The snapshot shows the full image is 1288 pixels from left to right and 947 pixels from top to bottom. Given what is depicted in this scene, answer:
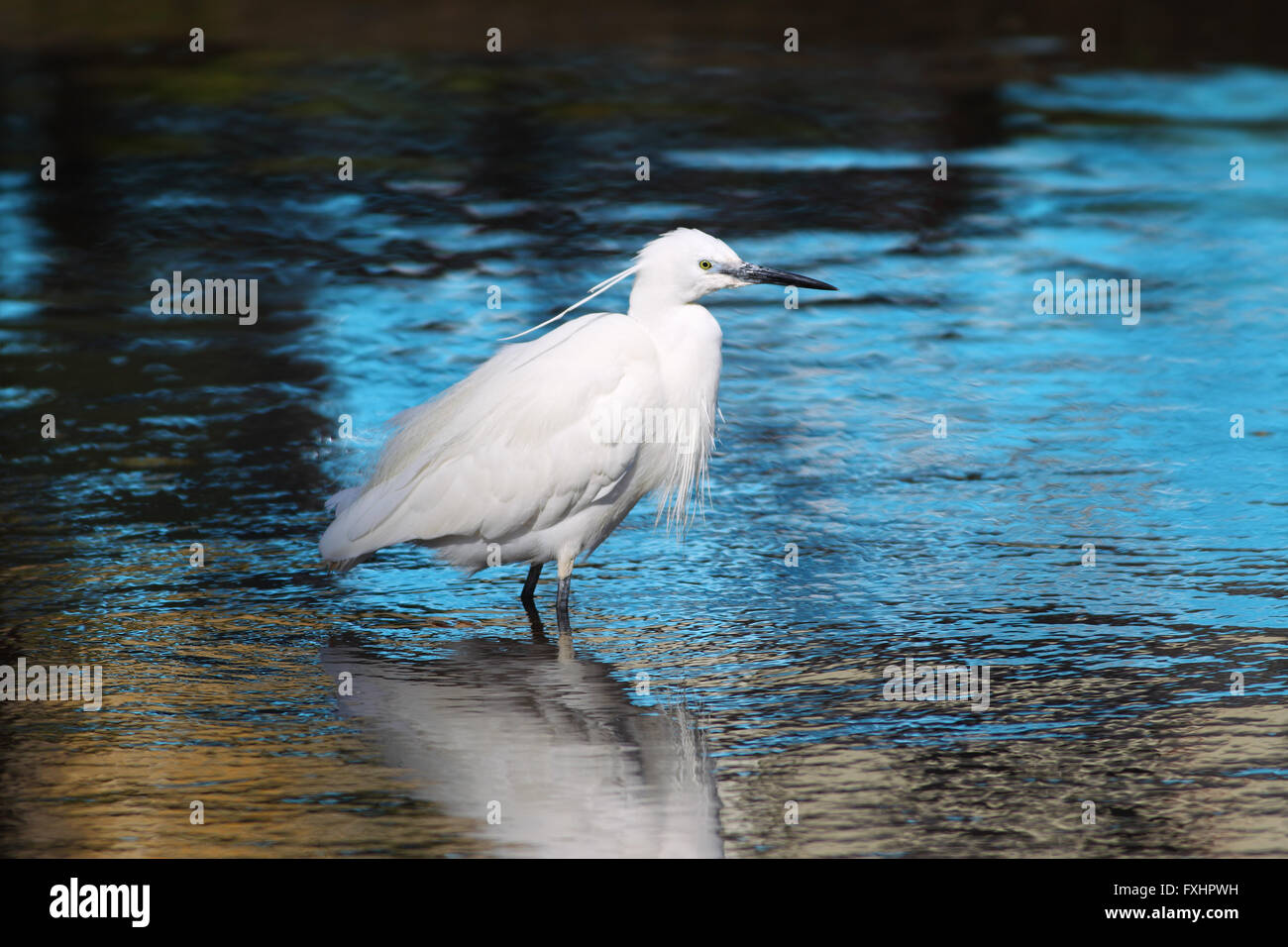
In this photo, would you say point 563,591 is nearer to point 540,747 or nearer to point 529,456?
point 529,456

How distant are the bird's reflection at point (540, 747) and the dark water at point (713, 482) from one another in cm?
2

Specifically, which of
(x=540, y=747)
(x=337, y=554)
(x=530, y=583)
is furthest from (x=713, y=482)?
(x=540, y=747)

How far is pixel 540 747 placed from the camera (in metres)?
5.64

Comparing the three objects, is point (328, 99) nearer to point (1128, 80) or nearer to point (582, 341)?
point (1128, 80)

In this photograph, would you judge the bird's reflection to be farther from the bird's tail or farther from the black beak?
the black beak

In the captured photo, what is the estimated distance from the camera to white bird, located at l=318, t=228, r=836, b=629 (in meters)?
6.70

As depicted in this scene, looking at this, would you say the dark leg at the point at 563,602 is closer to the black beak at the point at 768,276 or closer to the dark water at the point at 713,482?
the dark water at the point at 713,482

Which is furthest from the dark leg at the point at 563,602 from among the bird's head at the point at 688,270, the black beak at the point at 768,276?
the black beak at the point at 768,276

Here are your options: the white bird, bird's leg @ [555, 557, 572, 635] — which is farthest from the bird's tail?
bird's leg @ [555, 557, 572, 635]

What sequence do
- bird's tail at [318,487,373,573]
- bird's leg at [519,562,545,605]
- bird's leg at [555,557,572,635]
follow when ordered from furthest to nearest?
bird's leg at [519,562,545,605] → bird's tail at [318,487,373,573] → bird's leg at [555,557,572,635]

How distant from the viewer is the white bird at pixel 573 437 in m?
6.70

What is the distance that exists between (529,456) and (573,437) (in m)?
0.18

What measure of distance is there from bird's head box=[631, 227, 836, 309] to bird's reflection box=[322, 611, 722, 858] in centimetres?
132
